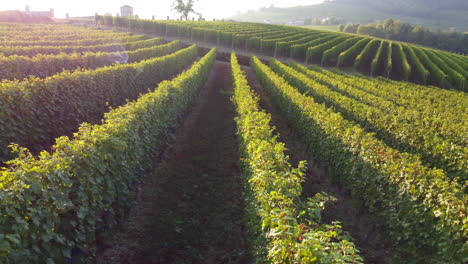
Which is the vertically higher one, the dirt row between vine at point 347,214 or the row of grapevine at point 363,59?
the row of grapevine at point 363,59

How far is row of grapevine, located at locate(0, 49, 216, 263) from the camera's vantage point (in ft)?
12.8

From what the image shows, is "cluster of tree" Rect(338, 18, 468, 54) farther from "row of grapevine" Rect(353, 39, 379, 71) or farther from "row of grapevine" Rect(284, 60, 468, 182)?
"row of grapevine" Rect(284, 60, 468, 182)

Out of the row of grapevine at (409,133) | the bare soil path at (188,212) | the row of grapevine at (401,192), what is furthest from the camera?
the row of grapevine at (409,133)

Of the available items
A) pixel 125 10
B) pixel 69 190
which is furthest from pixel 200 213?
pixel 125 10

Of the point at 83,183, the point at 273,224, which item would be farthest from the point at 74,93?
the point at 273,224

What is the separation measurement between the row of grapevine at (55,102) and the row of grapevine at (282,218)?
6.90 metres

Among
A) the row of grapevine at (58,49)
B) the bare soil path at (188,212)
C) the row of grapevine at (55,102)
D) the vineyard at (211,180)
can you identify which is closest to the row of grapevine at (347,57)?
the row of grapevine at (58,49)

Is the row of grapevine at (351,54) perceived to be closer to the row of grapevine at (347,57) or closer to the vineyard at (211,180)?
the row of grapevine at (347,57)

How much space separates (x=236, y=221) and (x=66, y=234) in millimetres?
4073

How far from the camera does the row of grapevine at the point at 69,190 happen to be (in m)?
3.92

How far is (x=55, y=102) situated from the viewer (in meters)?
11.1

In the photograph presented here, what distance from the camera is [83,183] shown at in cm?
520

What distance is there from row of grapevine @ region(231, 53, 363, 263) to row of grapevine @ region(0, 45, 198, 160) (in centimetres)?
690

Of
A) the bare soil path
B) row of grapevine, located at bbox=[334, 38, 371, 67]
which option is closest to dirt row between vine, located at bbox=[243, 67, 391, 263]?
the bare soil path
